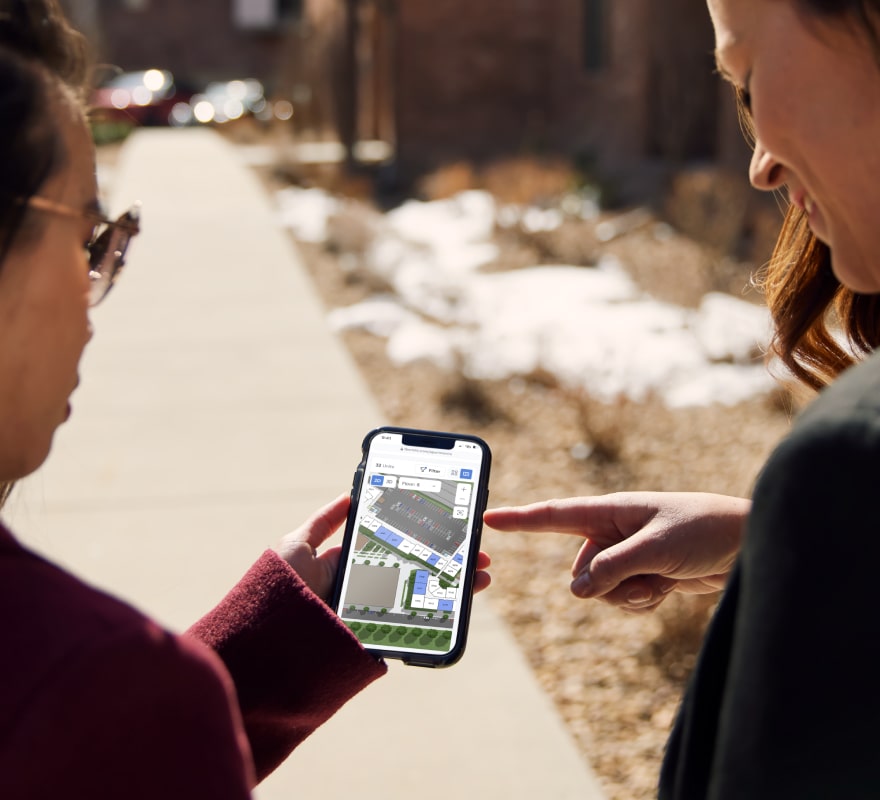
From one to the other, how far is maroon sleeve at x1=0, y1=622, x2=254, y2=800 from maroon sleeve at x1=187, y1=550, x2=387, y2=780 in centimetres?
54

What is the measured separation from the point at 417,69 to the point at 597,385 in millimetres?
13393

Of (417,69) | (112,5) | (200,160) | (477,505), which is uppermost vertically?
(477,505)

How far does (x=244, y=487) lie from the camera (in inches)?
205

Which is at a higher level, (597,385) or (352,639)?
(352,639)

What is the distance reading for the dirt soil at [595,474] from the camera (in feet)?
11.7

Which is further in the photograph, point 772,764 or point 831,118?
point 831,118

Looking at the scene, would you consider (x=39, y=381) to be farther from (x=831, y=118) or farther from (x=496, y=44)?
(x=496, y=44)

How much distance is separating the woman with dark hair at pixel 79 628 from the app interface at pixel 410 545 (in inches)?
7.8

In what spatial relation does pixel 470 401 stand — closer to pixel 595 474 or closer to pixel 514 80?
pixel 595 474

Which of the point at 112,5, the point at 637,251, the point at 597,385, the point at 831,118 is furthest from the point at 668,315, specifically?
the point at 112,5

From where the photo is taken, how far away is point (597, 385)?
6.78 m

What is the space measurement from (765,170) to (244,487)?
4.14 metres

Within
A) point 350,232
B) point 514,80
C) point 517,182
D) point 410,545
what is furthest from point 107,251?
point 514,80

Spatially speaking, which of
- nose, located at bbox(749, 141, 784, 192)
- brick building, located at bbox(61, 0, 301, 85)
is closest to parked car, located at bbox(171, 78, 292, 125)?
brick building, located at bbox(61, 0, 301, 85)
